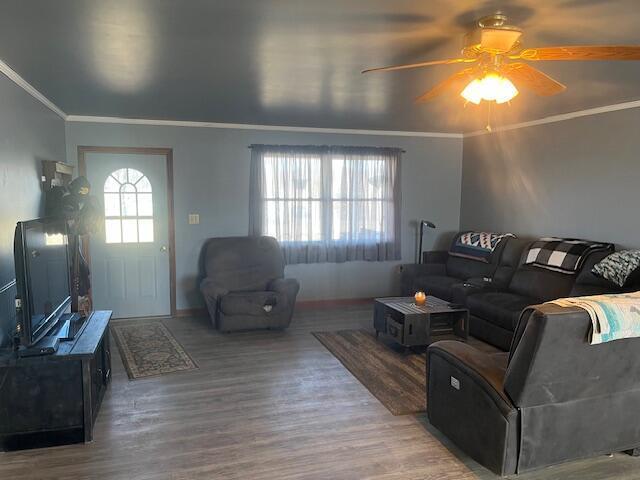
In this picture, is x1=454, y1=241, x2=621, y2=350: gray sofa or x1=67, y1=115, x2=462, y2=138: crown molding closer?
x1=454, y1=241, x2=621, y2=350: gray sofa

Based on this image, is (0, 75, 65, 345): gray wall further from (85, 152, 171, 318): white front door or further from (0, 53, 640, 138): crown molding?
(85, 152, 171, 318): white front door

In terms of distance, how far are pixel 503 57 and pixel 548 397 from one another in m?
1.74

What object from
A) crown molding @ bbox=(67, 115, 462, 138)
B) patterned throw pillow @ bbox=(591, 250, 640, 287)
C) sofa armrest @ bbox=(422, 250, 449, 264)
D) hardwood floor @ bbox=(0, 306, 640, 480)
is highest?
crown molding @ bbox=(67, 115, 462, 138)

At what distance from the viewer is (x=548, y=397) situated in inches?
98.5

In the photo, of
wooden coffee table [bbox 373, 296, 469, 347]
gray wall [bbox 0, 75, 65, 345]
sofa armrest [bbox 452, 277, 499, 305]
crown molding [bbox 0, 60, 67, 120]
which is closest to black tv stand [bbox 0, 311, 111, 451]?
gray wall [bbox 0, 75, 65, 345]

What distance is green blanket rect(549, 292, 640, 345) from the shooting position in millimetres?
2291

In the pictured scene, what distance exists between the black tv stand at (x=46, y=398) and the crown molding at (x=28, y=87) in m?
1.81

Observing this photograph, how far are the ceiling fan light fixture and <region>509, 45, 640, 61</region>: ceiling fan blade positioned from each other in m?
0.21

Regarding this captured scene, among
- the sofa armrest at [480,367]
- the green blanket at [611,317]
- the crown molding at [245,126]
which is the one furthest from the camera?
the crown molding at [245,126]

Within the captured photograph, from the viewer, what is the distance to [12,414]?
2895 mm

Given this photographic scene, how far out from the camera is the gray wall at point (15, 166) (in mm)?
3211

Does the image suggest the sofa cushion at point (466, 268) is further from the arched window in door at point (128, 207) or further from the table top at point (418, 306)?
the arched window in door at point (128, 207)

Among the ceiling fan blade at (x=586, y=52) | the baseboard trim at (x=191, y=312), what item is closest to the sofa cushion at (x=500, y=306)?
the ceiling fan blade at (x=586, y=52)

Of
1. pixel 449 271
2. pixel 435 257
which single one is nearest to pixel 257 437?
pixel 449 271
